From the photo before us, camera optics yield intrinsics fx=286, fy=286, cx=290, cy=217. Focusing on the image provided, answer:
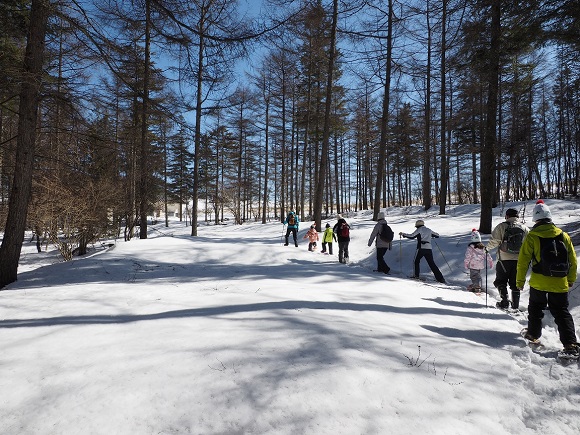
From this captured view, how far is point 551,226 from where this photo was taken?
365 centimetres

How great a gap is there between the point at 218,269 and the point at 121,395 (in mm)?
5538

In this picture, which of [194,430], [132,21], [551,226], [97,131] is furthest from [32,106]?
[551,226]

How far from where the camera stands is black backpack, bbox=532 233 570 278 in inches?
138

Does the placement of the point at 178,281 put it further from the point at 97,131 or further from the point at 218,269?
the point at 97,131

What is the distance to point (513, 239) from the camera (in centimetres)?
544

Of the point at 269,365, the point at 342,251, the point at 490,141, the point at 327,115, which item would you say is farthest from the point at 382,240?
the point at 327,115

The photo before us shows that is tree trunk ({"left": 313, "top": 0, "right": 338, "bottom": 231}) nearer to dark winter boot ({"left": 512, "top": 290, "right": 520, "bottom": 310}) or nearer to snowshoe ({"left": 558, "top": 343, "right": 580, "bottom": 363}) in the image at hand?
dark winter boot ({"left": 512, "top": 290, "right": 520, "bottom": 310})

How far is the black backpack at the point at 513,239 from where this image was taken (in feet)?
17.7

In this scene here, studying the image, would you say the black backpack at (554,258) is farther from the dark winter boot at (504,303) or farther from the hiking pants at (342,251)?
the hiking pants at (342,251)

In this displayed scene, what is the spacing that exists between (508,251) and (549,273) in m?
2.16

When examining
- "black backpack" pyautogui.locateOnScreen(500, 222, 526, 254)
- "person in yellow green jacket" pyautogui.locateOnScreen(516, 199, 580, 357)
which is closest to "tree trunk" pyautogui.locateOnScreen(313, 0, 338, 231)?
"black backpack" pyautogui.locateOnScreen(500, 222, 526, 254)

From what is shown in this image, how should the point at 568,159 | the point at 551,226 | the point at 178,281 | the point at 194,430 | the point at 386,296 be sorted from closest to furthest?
the point at 194,430 < the point at 551,226 < the point at 386,296 < the point at 178,281 < the point at 568,159

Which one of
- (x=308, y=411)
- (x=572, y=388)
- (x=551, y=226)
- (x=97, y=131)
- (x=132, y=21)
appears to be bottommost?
(x=572, y=388)

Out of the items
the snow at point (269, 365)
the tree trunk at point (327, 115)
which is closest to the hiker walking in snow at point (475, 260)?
the snow at point (269, 365)
